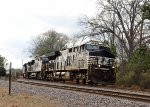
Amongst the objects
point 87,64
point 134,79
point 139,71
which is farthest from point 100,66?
point 139,71

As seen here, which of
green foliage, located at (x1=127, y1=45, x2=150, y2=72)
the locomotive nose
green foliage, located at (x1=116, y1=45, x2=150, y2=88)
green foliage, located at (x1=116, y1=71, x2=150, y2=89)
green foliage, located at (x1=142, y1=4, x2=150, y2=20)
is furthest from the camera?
green foliage, located at (x1=127, y1=45, x2=150, y2=72)

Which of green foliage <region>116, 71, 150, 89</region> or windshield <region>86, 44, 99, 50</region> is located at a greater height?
windshield <region>86, 44, 99, 50</region>

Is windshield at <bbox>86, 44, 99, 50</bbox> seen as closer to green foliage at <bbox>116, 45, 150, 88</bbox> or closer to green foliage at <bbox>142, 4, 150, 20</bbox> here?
green foliage at <bbox>142, 4, 150, 20</bbox>

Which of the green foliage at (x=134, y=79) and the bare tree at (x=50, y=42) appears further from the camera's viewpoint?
the bare tree at (x=50, y=42)

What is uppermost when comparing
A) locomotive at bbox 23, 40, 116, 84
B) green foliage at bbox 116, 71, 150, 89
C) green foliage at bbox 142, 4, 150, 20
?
green foliage at bbox 142, 4, 150, 20

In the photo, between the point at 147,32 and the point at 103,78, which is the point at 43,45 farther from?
the point at 103,78

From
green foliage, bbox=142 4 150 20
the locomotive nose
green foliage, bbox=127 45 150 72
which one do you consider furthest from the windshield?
green foliage, bbox=127 45 150 72

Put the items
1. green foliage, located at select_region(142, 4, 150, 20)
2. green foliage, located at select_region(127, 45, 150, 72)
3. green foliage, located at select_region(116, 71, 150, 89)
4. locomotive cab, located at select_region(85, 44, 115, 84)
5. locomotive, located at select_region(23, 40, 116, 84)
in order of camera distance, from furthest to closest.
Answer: green foliage, located at select_region(127, 45, 150, 72), green foliage, located at select_region(116, 71, 150, 89), green foliage, located at select_region(142, 4, 150, 20), locomotive, located at select_region(23, 40, 116, 84), locomotive cab, located at select_region(85, 44, 115, 84)

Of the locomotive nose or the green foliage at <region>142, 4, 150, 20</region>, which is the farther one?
the green foliage at <region>142, 4, 150, 20</region>

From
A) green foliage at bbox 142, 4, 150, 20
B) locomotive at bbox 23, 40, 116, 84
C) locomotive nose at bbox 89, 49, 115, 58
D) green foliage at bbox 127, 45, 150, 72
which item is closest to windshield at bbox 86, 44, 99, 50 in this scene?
locomotive at bbox 23, 40, 116, 84

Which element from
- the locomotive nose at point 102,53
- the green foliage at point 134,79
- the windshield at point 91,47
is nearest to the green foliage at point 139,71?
the green foliage at point 134,79

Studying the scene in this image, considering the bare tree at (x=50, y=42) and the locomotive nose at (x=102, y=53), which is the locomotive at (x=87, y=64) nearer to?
the locomotive nose at (x=102, y=53)

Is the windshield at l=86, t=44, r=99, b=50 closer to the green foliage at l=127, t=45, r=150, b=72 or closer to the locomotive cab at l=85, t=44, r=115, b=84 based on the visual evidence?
the locomotive cab at l=85, t=44, r=115, b=84

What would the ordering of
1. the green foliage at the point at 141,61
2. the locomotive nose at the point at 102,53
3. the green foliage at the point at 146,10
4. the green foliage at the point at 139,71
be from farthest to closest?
the green foliage at the point at 141,61, the green foliage at the point at 139,71, the green foliage at the point at 146,10, the locomotive nose at the point at 102,53
